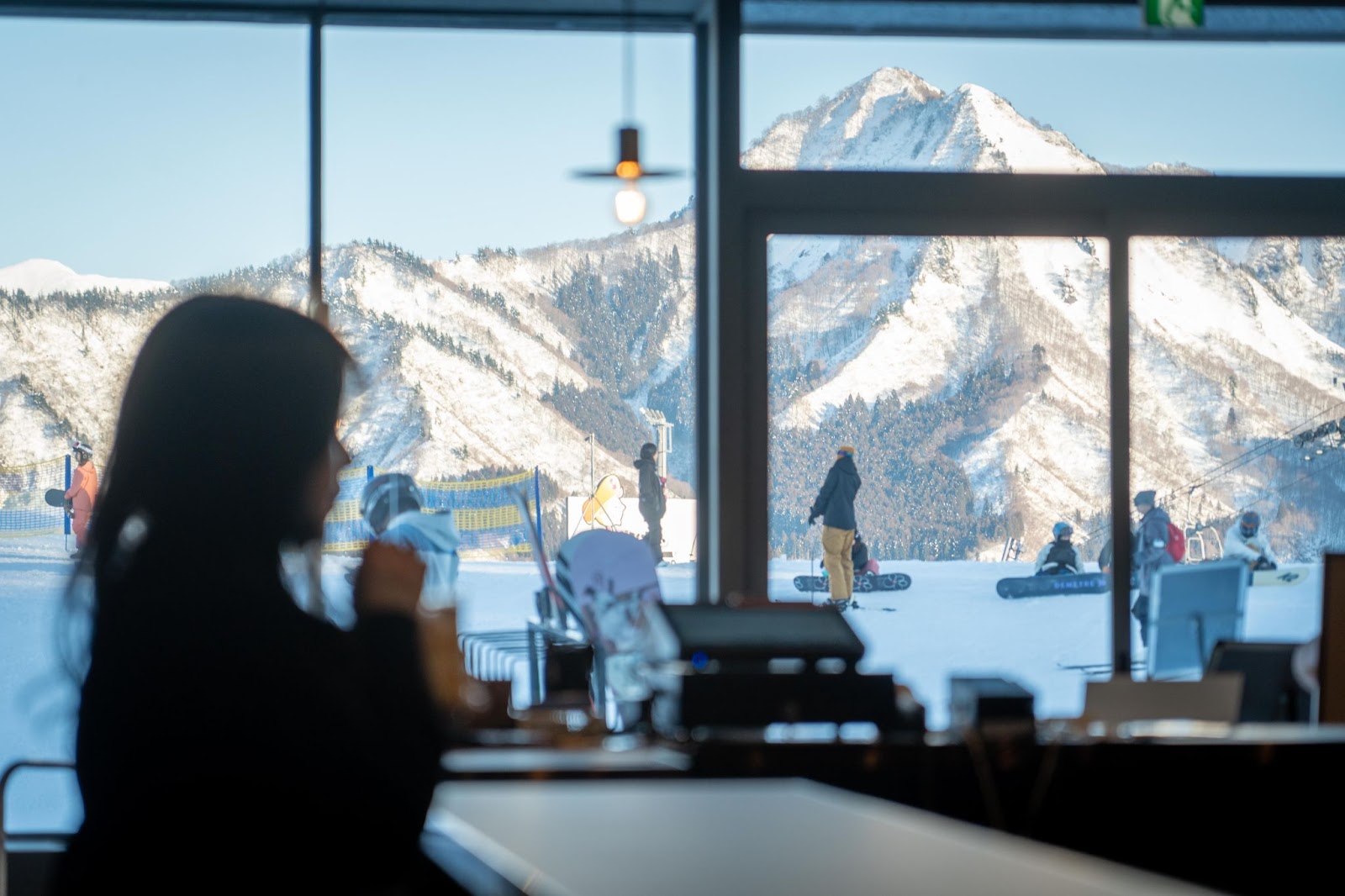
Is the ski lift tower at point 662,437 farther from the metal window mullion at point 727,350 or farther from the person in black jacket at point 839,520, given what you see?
the person in black jacket at point 839,520

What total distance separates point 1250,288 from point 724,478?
2089 mm

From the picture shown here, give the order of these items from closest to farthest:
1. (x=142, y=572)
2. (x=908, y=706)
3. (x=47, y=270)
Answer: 1. (x=142, y=572)
2. (x=908, y=706)
3. (x=47, y=270)

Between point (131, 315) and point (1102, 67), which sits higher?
point (1102, 67)

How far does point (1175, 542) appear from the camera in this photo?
16.3ft

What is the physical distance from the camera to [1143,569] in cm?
493

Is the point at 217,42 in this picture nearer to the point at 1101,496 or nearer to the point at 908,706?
the point at 1101,496

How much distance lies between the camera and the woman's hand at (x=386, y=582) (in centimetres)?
149

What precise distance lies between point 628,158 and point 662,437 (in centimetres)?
106

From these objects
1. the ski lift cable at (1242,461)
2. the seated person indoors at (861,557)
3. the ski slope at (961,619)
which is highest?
the ski lift cable at (1242,461)

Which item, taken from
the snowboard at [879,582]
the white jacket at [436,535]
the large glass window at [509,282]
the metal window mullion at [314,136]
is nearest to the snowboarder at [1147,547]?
the snowboard at [879,582]

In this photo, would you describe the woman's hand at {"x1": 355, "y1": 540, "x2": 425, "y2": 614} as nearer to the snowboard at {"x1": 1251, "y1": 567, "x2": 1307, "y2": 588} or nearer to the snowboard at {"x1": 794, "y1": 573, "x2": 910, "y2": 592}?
the snowboard at {"x1": 794, "y1": 573, "x2": 910, "y2": 592}

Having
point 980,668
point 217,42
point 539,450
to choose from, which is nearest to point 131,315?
point 217,42

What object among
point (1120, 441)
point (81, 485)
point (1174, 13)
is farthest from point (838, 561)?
point (81, 485)

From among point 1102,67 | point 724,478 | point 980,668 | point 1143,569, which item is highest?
point 1102,67
